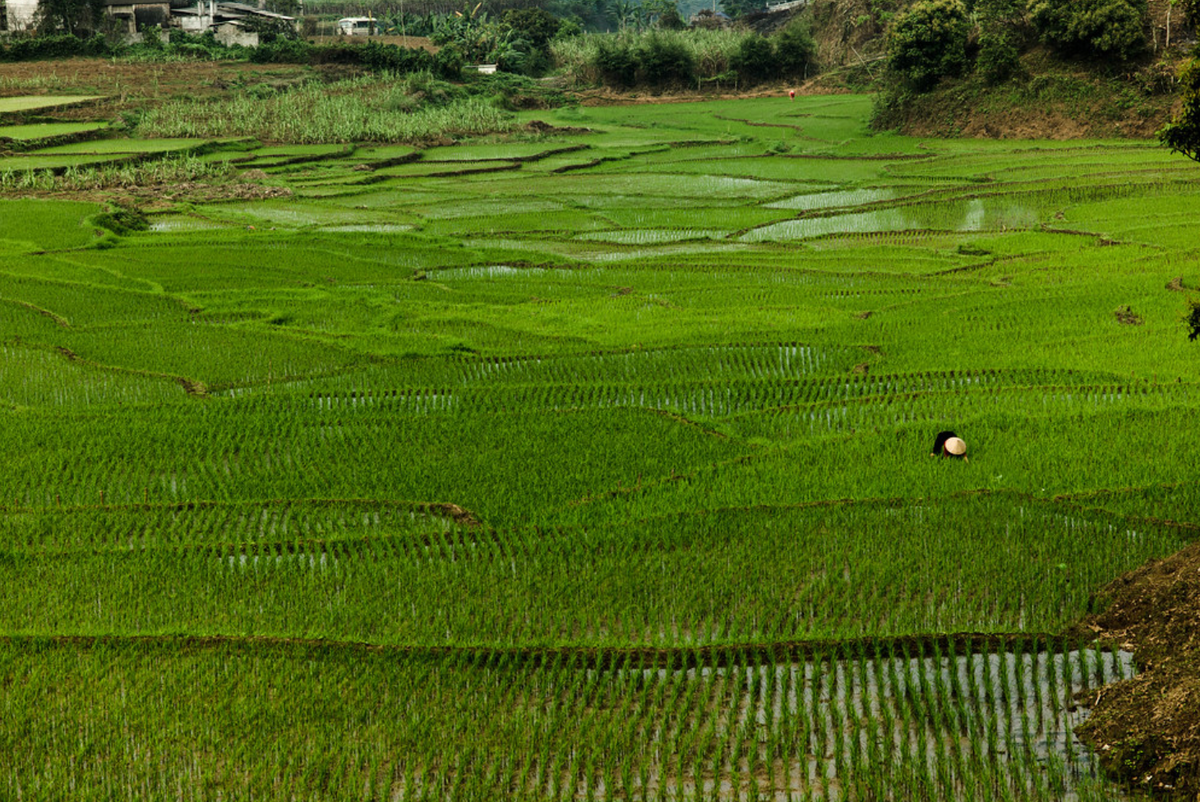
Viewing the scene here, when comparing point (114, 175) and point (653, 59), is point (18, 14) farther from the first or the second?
point (653, 59)

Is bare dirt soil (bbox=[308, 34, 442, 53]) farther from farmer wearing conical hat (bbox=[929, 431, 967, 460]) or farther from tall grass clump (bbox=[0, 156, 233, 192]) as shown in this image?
farmer wearing conical hat (bbox=[929, 431, 967, 460])

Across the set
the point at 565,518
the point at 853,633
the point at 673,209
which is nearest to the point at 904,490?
the point at 853,633

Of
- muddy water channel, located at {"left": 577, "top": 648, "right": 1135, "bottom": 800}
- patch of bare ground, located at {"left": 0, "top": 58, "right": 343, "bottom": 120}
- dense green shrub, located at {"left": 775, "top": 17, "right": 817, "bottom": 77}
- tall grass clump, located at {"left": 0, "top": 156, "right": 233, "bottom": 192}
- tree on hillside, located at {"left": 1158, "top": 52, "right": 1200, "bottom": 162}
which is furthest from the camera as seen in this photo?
dense green shrub, located at {"left": 775, "top": 17, "right": 817, "bottom": 77}

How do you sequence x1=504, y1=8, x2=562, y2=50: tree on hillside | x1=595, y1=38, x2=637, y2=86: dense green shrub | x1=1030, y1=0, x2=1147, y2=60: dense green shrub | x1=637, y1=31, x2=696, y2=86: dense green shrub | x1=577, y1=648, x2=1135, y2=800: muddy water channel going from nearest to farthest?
x1=577, y1=648, x2=1135, y2=800: muddy water channel → x1=1030, y1=0, x2=1147, y2=60: dense green shrub → x1=637, y1=31, x2=696, y2=86: dense green shrub → x1=595, y1=38, x2=637, y2=86: dense green shrub → x1=504, y1=8, x2=562, y2=50: tree on hillside

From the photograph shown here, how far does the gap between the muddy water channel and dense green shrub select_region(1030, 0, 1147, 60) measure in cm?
2294

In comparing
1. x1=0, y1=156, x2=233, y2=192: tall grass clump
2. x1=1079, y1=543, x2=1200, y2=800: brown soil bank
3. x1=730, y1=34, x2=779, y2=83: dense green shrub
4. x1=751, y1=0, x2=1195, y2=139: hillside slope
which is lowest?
x1=1079, y1=543, x2=1200, y2=800: brown soil bank

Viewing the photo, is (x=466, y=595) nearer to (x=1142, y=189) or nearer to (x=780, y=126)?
(x=1142, y=189)

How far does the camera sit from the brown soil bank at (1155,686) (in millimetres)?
3396

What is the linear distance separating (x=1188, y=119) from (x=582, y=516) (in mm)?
3499

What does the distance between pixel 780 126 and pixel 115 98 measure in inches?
742

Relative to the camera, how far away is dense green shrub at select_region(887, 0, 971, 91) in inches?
1011

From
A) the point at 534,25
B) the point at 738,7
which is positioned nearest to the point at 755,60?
the point at 534,25

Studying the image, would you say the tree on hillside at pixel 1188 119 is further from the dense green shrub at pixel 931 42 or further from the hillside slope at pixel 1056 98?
the dense green shrub at pixel 931 42

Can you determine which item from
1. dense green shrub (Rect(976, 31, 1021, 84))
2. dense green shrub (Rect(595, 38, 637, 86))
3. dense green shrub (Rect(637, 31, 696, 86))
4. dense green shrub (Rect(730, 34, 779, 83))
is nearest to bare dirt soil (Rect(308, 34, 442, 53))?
dense green shrub (Rect(595, 38, 637, 86))
